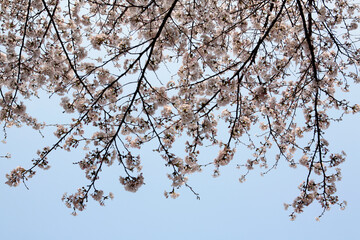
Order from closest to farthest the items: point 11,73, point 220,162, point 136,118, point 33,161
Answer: point 33,161
point 136,118
point 220,162
point 11,73

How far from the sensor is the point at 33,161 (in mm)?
4035

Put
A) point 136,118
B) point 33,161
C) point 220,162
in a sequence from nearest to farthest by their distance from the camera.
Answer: point 33,161 → point 136,118 → point 220,162

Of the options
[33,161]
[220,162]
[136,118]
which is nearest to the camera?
Result: [33,161]

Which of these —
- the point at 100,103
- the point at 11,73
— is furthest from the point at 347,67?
the point at 11,73

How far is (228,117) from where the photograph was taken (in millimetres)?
4977

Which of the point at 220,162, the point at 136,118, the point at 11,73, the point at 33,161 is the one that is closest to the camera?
the point at 33,161

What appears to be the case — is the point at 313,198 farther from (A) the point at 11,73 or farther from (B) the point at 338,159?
(A) the point at 11,73

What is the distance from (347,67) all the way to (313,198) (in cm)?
266

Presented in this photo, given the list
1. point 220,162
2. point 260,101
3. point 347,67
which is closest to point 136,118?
point 220,162

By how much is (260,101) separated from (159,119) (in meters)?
1.72

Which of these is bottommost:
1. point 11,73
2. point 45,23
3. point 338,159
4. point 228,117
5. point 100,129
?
point 338,159

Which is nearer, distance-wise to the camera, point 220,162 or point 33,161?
point 33,161

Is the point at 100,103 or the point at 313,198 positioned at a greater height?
the point at 100,103

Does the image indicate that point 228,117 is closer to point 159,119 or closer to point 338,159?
point 159,119
